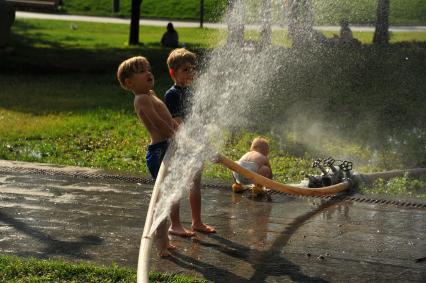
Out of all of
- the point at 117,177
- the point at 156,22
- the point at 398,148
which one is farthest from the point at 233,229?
the point at 156,22

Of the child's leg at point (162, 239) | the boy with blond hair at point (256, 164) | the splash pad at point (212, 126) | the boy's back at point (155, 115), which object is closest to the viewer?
the splash pad at point (212, 126)

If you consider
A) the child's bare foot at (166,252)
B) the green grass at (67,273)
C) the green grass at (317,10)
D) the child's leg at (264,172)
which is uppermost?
the green grass at (317,10)

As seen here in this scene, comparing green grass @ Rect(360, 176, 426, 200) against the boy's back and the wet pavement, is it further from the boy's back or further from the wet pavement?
the boy's back

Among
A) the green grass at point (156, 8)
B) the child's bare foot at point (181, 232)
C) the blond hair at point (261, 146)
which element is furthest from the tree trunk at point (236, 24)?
the green grass at point (156, 8)

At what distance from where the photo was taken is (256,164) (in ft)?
25.4

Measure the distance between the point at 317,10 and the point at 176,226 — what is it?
7.94 m

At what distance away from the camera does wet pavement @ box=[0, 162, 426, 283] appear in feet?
17.9

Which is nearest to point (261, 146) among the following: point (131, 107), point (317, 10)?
point (131, 107)

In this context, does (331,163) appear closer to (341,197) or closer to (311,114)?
(341,197)

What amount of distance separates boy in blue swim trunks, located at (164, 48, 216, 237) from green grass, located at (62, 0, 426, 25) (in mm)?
6167

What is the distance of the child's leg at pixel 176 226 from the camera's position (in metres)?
6.25

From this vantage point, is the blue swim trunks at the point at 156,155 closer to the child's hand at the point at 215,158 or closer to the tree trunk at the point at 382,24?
the child's hand at the point at 215,158

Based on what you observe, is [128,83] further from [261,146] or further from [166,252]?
[261,146]

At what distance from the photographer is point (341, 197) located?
7.58 metres
